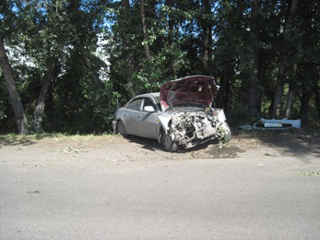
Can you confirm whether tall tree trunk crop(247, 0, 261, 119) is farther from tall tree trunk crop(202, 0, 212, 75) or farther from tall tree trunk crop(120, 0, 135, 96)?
tall tree trunk crop(120, 0, 135, 96)

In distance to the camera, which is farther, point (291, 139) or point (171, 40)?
point (171, 40)

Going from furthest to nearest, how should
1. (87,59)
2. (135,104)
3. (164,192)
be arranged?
(87,59)
(135,104)
(164,192)

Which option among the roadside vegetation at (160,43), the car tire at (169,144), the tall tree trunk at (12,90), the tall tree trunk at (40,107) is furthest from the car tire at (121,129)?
the tall tree trunk at (40,107)

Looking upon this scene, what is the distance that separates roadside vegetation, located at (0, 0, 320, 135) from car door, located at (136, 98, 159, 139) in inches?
105

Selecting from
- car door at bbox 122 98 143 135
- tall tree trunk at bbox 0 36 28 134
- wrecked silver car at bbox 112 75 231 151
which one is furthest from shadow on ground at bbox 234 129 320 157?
tall tree trunk at bbox 0 36 28 134

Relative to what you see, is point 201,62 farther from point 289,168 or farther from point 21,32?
point 289,168

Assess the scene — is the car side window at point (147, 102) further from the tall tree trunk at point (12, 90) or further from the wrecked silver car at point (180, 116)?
the tall tree trunk at point (12, 90)

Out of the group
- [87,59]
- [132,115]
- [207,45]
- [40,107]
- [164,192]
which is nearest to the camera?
[164,192]

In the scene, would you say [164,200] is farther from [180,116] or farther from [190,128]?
[180,116]

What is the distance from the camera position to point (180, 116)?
304 inches

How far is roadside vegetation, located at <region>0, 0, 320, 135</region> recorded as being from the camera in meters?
11.2

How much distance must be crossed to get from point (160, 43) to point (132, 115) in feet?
15.5

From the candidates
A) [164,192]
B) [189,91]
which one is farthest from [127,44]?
[164,192]

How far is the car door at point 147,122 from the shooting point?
8.30 meters
